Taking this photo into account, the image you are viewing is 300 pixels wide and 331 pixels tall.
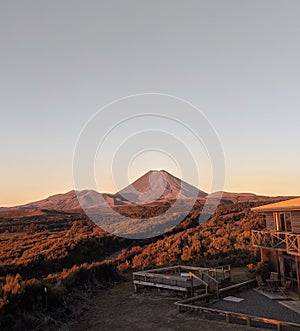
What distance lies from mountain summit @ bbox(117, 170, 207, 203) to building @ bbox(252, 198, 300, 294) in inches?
2168

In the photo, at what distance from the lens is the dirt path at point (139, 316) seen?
932 cm

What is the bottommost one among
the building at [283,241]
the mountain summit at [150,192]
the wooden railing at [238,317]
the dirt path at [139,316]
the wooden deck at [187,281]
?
the dirt path at [139,316]

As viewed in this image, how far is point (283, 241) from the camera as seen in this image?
1340 cm

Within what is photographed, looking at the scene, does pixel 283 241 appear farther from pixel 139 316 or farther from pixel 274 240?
pixel 139 316

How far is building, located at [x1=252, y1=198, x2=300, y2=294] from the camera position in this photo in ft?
39.5

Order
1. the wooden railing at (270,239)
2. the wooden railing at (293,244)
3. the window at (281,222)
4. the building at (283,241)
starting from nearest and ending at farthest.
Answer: the wooden railing at (293,244)
the building at (283,241)
the wooden railing at (270,239)
the window at (281,222)

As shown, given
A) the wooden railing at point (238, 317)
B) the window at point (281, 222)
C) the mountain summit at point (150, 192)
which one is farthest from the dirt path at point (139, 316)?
the mountain summit at point (150, 192)

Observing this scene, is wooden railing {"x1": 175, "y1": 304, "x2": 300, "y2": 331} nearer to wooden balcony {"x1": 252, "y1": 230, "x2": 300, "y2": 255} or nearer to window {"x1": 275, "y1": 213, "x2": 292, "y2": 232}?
wooden balcony {"x1": 252, "y1": 230, "x2": 300, "y2": 255}

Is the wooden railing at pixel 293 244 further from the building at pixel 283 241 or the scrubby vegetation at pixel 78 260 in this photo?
the scrubby vegetation at pixel 78 260

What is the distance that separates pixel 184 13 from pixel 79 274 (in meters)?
16.0

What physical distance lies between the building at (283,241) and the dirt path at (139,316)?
454 cm

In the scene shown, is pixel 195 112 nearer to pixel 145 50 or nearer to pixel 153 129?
pixel 153 129

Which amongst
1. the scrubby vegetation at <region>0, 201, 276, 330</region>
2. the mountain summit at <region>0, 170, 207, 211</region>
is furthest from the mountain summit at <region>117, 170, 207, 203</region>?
the scrubby vegetation at <region>0, 201, 276, 330</region>

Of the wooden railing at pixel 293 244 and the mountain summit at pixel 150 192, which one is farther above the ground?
the mountain summit at pixel 150 192
